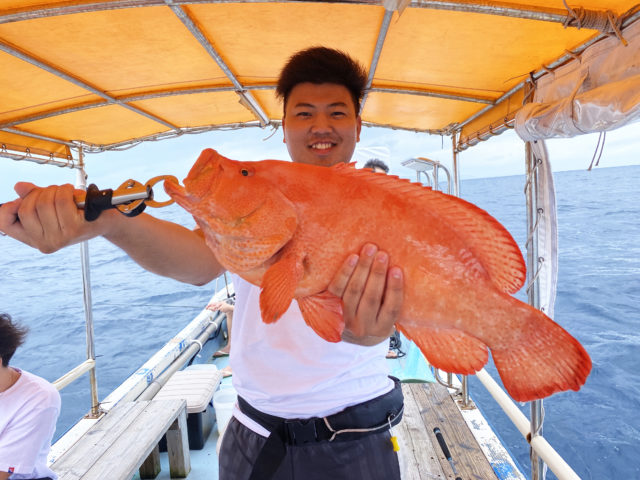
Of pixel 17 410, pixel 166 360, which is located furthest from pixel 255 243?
pixel 166 360

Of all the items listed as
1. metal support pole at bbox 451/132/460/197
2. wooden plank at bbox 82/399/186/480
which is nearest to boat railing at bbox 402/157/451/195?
metal support pole at bbox 451/132/460/197

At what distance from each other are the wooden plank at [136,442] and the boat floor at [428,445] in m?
1.00

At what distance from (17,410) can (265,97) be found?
381 cm

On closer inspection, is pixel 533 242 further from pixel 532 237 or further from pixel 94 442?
pixel 94 442

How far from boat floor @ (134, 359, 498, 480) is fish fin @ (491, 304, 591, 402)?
304 cm

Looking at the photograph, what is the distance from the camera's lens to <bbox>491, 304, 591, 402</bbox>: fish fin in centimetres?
128

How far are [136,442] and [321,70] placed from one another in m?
3.80

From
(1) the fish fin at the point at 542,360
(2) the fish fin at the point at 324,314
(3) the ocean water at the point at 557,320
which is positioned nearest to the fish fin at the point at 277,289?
(2) the fish fin at the point at 324,314

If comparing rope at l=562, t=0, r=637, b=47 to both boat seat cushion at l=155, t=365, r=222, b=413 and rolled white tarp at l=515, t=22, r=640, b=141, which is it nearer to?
rolled white tarp at l=515, t=22, r=640, b=141

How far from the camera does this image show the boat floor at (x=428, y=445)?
3826mm

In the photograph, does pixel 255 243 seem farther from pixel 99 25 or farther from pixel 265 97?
pixel 265 97

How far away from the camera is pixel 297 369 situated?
1853 mm

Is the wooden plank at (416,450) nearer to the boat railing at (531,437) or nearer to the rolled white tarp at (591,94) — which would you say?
the boat railing at (531,437)

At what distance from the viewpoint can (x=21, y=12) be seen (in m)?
2.16
